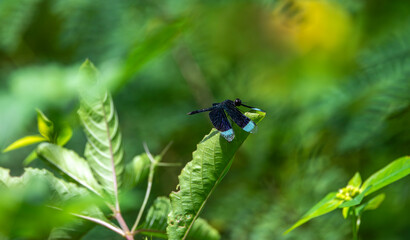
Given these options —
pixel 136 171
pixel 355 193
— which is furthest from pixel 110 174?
pixel 355 193

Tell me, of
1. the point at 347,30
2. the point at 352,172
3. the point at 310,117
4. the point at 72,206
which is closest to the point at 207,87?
the point at 310,117

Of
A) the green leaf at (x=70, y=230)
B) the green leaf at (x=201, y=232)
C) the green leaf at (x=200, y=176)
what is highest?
the green leaf at (x=200, y=176)

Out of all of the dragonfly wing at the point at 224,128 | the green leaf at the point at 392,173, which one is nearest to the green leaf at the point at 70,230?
the dragonfly wing at the point at 224,128

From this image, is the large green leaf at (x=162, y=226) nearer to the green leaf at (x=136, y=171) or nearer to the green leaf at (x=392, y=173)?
the green leaf at (x=136, y=171)

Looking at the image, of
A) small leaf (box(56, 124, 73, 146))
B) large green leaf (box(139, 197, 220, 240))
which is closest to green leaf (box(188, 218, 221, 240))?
large green leaf (box(139, 197, 220, 240))

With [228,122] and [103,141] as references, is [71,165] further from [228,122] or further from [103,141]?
[228,122]

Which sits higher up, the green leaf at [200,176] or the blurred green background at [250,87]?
the blurred green background at [250,87]

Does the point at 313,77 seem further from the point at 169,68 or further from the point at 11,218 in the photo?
the point at 11,218

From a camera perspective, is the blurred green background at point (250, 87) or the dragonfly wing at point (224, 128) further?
the blurred green background at point (250, 87)
